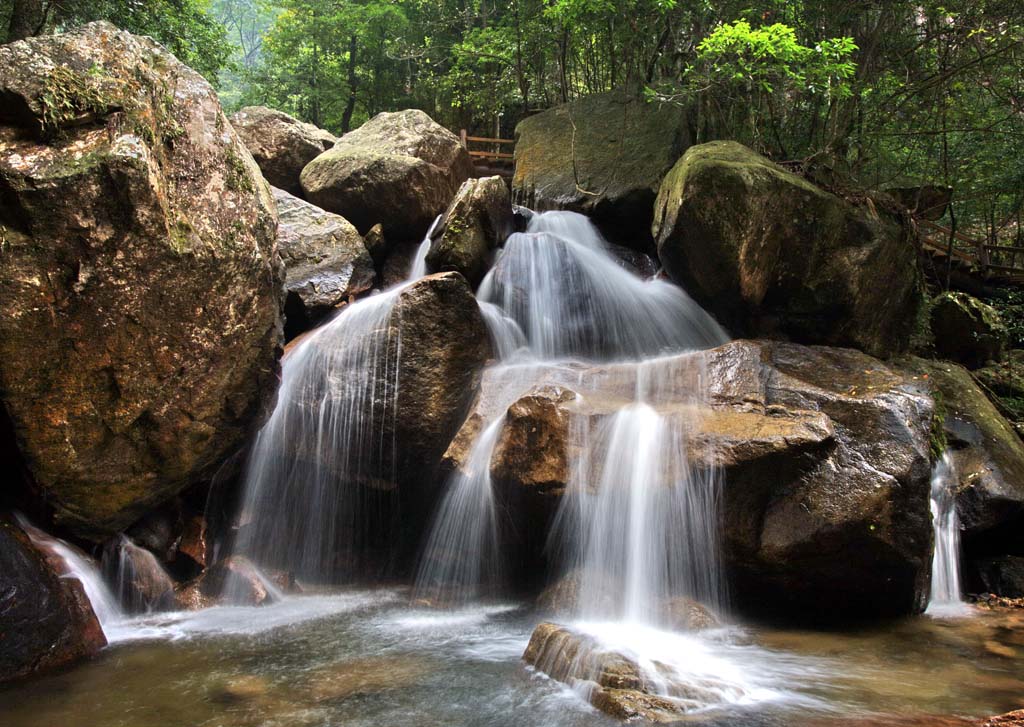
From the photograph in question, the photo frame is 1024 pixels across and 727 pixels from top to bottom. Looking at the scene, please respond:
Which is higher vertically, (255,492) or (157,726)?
(255,492)

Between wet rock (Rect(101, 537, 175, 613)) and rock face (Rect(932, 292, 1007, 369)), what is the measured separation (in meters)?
10.4

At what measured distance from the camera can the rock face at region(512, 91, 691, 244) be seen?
11594 mm

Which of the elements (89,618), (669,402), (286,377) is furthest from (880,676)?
(286,377)

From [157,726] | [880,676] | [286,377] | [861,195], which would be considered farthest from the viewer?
[861,195]

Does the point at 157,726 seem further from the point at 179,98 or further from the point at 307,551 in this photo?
the point at 179,98

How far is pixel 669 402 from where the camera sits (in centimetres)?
662

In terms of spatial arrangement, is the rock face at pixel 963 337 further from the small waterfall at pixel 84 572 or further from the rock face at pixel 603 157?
the small waterfall at pixel 84 572

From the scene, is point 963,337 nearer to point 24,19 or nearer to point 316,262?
point 316,262

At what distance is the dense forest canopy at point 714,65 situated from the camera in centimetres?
934

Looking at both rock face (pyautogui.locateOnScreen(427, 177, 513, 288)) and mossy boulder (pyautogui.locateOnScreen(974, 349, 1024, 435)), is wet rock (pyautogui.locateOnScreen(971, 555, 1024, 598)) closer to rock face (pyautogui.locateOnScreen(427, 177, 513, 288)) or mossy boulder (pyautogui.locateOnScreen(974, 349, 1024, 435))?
mossy boulder (pyautogui.locateOnScreen(974, 349, 1024, 435))

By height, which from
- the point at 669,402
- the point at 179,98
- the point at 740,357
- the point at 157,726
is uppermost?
the point at 179,98

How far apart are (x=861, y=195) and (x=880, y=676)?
6075 millimetres

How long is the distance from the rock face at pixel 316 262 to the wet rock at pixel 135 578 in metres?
3.84

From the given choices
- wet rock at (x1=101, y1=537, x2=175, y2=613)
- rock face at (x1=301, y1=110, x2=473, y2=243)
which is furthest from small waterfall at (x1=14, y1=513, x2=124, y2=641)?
rock face at (x1=301, y1=110, x2=473, y2=243)
